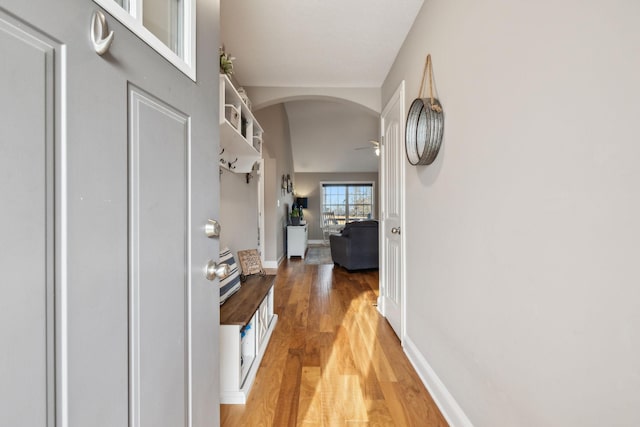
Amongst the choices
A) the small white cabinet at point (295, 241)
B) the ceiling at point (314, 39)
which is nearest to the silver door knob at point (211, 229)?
the ceiling at point (314, 39)

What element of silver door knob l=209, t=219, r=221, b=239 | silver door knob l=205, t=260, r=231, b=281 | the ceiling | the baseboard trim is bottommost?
the baseboard trim

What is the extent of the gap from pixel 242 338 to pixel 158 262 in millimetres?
1275

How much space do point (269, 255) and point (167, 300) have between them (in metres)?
4.52

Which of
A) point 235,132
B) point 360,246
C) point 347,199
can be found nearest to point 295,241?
point 360,246

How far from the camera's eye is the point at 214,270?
920mm

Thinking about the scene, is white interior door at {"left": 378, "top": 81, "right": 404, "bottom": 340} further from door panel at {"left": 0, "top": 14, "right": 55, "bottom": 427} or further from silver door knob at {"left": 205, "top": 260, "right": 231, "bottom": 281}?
door panel at {"left": 0, "top": 14, "right": 55, "bottom": 427}

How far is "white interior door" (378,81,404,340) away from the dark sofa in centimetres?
176

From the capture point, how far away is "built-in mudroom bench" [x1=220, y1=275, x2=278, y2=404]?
154cm

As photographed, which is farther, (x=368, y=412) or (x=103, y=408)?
(x=368, y=412)

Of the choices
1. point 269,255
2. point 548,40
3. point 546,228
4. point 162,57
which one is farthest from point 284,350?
point 269,255

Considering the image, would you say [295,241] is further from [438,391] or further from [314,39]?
[438,391]

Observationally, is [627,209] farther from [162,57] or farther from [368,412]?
[368,412]

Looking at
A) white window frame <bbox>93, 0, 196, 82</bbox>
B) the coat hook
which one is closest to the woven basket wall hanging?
white window frame <bbox>93, 0, 196, 82</bbox>

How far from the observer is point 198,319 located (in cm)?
86
